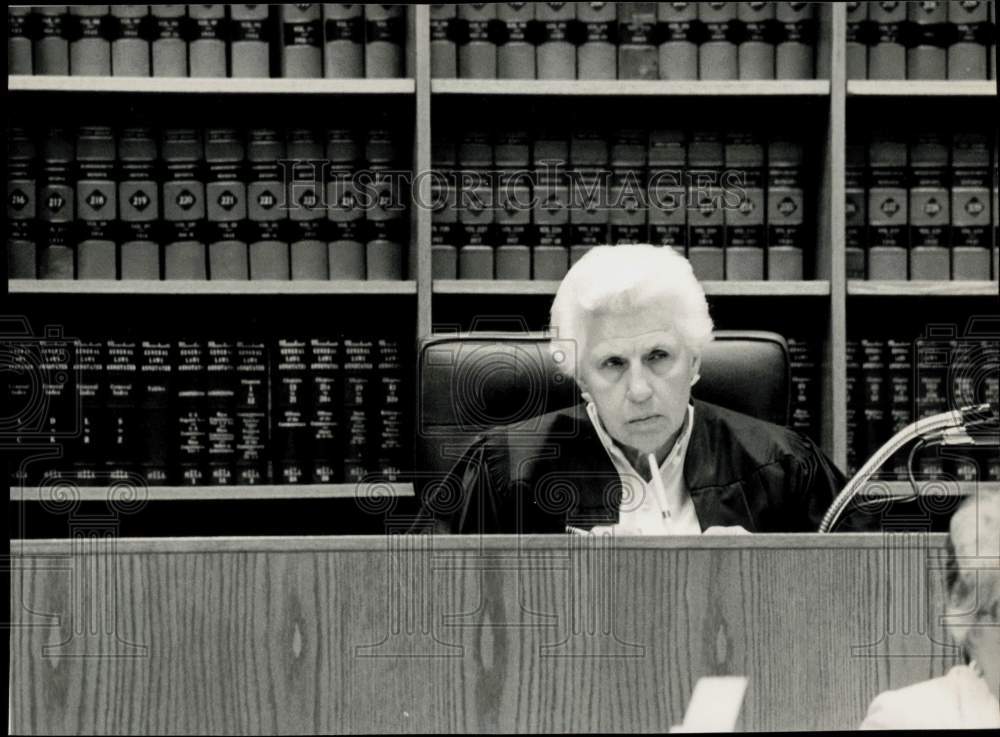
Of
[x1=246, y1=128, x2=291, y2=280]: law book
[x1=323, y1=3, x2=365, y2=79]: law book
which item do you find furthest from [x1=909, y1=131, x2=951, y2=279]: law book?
[x1=246, y1=128, x2=291, y2=280]: law book

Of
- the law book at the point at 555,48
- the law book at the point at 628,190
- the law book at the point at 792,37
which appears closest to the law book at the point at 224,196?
the law book at the point at 555,48

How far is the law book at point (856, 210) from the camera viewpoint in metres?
2.49

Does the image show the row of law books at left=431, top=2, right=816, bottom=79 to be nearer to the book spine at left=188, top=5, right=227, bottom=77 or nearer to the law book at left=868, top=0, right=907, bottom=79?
the law book at left=868, top=0, right=907, bottom=79

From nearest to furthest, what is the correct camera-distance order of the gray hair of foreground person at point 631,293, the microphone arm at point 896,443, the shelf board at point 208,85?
1. the microphone arm at point 896,443
2. the gray hair of foreground person at point 631,293
3. the shelf board at point 208,85

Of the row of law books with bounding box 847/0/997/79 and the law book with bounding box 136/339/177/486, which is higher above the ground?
the row of law books with bounding box 847/0/997/79

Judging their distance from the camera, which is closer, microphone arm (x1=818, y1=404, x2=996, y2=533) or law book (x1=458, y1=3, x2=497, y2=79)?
microphone arm (x1=818, y1=404, x2=996, y2=533)

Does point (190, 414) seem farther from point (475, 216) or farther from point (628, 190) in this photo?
point (628, 190)

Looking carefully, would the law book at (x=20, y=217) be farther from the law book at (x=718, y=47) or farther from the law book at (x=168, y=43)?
the law book at (x=718, y=47)

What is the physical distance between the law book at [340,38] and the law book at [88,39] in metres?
0.40

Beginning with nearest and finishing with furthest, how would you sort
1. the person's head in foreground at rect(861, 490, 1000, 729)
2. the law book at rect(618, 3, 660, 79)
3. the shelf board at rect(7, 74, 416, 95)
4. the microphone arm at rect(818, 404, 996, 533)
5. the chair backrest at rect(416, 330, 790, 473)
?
1. the person's head in foreground at rect(861, 490, 1000, 729)
2. the microphone arm at rect(818, 404, 996, 533)
3. the chair backrest at rect(416, 330, 790, 473)
4. the shelf board at rect(7, 74, 416, 95)
5. the law book at rect(618, 3, 660, 79)

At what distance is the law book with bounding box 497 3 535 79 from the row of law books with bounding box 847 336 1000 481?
0.81 m

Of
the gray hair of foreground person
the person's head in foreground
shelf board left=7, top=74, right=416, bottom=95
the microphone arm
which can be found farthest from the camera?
shelf board left=7, top=74, right=416, bottom=95

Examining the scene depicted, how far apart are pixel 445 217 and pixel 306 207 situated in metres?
0.26

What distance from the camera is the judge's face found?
72.2 inches
